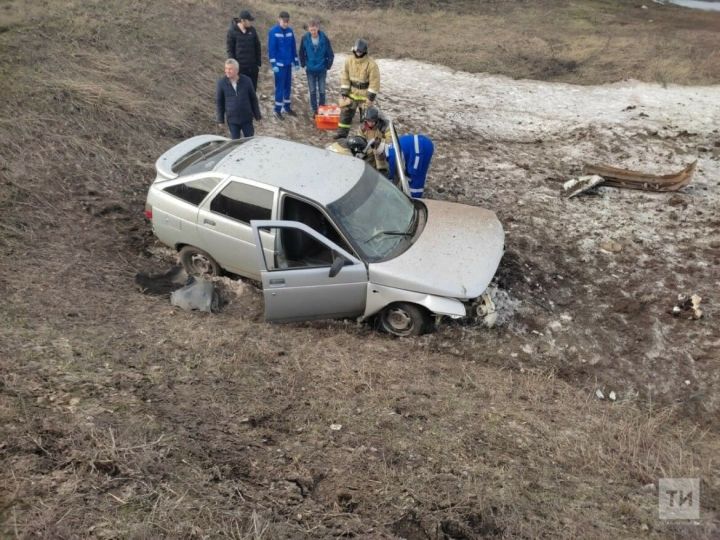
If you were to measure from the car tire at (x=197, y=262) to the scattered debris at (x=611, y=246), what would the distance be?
5426mm

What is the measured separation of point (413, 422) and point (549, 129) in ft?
29.9

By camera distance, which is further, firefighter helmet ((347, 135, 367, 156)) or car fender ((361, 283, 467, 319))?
firefighter helmet ((347, 135, 367, 156))

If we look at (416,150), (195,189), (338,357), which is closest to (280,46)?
(416,150)

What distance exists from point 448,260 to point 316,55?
6588 millimetres

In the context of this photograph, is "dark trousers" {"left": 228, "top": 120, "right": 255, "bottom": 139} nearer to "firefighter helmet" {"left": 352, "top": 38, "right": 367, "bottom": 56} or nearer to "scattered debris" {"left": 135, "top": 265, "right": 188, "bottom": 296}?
"firefighter helmet" {"left": 352, "top": 38, "right": 367, "bottom": 56}

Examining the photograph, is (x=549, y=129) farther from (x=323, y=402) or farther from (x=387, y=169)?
(x=323, y=402)

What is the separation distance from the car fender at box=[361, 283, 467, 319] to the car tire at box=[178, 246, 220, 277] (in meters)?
2.05

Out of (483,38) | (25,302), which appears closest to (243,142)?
(25,302)

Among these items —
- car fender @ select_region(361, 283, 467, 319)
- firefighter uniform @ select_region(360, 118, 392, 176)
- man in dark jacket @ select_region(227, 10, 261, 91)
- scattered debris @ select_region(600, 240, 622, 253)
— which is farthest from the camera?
man in dark jacket @ select_region(227, 10, 261, 91)

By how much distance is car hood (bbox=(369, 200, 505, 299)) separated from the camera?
17.9ft

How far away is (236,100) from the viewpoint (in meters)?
8.20

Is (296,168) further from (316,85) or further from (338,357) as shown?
(316,85)

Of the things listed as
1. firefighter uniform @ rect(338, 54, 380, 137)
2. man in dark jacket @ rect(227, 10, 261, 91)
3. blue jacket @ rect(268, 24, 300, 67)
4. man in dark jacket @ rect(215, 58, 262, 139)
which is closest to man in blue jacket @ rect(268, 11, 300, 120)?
blue jacket @ rect(268, 24, 300, 67)

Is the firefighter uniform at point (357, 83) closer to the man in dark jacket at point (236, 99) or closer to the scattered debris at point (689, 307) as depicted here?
the man in dark jacket at point (236, 99)
